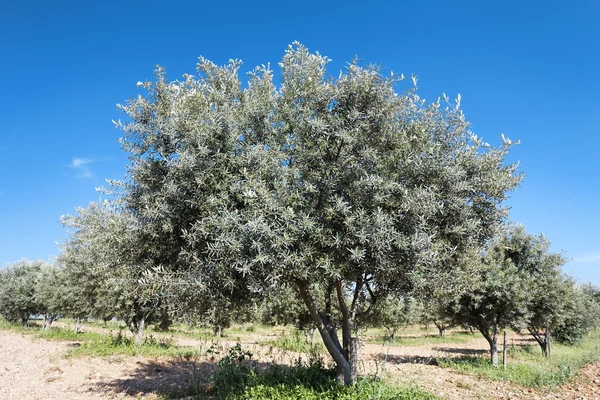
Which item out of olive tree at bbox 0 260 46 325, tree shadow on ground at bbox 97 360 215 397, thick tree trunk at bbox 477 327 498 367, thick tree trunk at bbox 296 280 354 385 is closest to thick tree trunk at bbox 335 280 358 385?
Answer: thick tree trunk at bbox 296 280 354 385

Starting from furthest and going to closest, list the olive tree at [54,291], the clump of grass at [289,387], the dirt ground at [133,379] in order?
the olive tree at [54,291]
the dirt ground at [133,379]
the clump of grass at [289,387]

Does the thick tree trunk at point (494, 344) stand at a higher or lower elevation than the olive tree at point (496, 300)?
lower

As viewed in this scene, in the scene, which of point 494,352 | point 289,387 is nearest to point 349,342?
point 289,387

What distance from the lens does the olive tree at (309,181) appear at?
8.98 metres

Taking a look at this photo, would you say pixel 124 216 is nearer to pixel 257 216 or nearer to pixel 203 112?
pixel 203 112

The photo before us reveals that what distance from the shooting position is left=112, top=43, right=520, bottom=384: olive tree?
8984mm

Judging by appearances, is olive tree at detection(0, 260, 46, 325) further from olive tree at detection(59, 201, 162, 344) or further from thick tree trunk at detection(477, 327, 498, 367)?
thick tree trunk at detection(477, 327, 498, 367)

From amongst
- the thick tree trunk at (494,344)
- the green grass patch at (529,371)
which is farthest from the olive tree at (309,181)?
the thick tree trunk at (494,344)

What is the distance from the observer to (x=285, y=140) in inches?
440

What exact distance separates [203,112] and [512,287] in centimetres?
2241

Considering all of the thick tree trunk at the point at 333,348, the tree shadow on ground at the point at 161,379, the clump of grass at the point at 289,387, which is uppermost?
the thick tree trunk at the point at 333,348

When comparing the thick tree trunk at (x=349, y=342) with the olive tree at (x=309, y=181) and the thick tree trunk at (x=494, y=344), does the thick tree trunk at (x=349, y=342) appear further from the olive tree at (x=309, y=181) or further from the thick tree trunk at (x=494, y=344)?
the thick tree trunk at (x=494, y=344)

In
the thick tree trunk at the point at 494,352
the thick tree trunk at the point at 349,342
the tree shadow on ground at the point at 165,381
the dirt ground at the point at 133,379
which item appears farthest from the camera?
the thick tree trunk at the point at 494,352

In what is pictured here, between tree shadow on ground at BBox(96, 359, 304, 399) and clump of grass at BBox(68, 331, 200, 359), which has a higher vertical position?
tree shadow on ground at BBox(96, 359, 304, 399)
